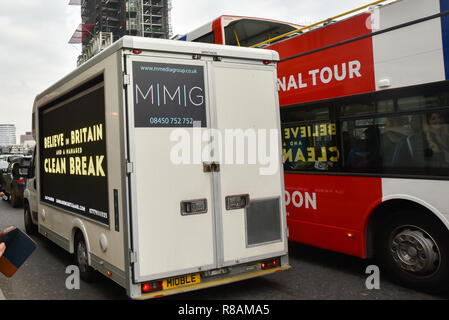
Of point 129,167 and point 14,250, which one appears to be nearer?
point 14,250

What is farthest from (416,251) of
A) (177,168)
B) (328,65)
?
(177,168)

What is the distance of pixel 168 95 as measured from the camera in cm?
463

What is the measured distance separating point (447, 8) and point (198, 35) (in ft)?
17.9

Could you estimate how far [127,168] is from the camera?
438 cm

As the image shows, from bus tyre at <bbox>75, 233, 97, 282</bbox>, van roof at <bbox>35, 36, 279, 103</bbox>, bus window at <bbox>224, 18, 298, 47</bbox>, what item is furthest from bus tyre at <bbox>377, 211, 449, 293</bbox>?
bus window at <bbox>224, 18, 298, 47</bbox>

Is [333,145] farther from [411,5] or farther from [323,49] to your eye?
[411,5]

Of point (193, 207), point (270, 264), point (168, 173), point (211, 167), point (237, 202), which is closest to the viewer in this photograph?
point (168, 173)

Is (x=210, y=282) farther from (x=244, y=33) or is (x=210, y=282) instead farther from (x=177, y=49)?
(x=244, y=33)

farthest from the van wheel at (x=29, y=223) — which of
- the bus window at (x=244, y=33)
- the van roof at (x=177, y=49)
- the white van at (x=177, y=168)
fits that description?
the bus window at (x=244, y=33)

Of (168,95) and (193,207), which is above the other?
(168,95)

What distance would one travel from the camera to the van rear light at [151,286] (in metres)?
4.41

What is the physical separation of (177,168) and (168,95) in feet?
2.59

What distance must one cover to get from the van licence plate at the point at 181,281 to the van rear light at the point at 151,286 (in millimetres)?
48

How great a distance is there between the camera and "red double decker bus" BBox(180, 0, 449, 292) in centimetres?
486
